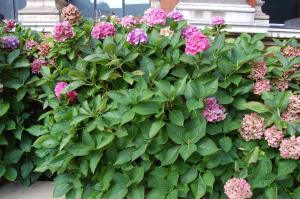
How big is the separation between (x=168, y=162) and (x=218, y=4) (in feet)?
14.1

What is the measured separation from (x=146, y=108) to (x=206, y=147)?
0.45 m

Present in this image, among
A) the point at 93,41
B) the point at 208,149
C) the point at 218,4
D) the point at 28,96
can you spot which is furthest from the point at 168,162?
the point at 218,4

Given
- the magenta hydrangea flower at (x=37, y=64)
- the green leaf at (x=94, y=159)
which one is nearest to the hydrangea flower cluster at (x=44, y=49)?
the magenta hydrangea flower at (x=37, y=64)

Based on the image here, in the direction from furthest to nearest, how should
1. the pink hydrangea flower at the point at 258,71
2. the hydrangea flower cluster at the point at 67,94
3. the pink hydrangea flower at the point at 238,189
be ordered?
1. the hydrangea flower cluster at the point at 67,94
2. the pink hydrangea flower at the point at 258,71
3. the pink hydrangea flower at the point at 238,189

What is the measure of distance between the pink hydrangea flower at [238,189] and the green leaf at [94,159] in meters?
0.83

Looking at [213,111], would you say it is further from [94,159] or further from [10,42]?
[10,42]

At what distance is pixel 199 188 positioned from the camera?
2199 mm

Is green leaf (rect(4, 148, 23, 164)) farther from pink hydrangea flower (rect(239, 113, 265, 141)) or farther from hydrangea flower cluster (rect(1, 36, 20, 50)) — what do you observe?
Result: pink hydrangea flower (rect(239, 113, 265, 141))

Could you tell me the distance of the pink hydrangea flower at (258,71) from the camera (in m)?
2.38

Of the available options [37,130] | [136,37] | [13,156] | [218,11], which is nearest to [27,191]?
[13,156]

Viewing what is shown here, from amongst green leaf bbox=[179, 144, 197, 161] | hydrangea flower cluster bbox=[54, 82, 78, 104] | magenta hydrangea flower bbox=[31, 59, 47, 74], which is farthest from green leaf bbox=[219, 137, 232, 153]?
magenta hydrangea flower bbox=[31, 59, 47, 74]

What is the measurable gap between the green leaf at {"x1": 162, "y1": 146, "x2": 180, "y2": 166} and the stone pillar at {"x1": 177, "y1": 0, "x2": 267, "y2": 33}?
3807mm

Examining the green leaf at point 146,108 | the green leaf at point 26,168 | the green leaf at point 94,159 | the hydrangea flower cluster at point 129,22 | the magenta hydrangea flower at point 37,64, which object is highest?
the hydrangea flower cluster at point 129,22

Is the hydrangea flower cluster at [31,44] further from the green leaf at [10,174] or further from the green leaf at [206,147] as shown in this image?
the green leaf at [206,147]
